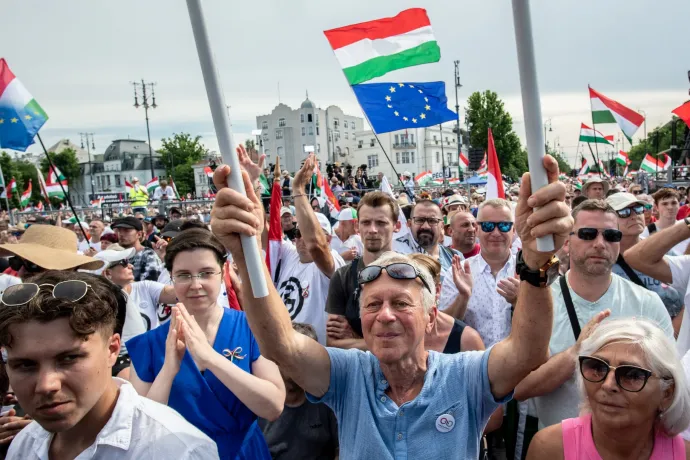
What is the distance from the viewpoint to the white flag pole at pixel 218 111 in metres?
1.55

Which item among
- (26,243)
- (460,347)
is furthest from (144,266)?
(460,347)

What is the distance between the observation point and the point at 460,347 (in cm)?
300

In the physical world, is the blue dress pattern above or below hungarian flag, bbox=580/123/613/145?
below

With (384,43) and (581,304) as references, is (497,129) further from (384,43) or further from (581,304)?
(581,304)

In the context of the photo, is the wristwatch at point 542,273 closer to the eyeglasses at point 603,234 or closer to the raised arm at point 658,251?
the eyeglasses at point 603,234

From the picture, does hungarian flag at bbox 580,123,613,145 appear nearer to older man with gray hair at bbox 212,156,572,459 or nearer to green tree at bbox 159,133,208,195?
older man with gray hair at bbox 212,156,572,459

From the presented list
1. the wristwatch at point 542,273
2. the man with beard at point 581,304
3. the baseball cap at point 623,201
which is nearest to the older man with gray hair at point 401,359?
the wristwatch at point 542,273

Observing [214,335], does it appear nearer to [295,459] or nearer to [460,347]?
[295,459]

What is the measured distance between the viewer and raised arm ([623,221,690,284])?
345 centimetres

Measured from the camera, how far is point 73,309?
1696 millimetres

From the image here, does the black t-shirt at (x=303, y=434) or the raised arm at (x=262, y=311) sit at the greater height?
the raised arm at (x=262, y=311)

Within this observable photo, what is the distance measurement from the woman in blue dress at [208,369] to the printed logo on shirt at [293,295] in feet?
5.76

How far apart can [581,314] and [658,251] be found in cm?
95

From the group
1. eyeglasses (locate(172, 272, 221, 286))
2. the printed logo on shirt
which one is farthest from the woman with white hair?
the printed logo on shirt
